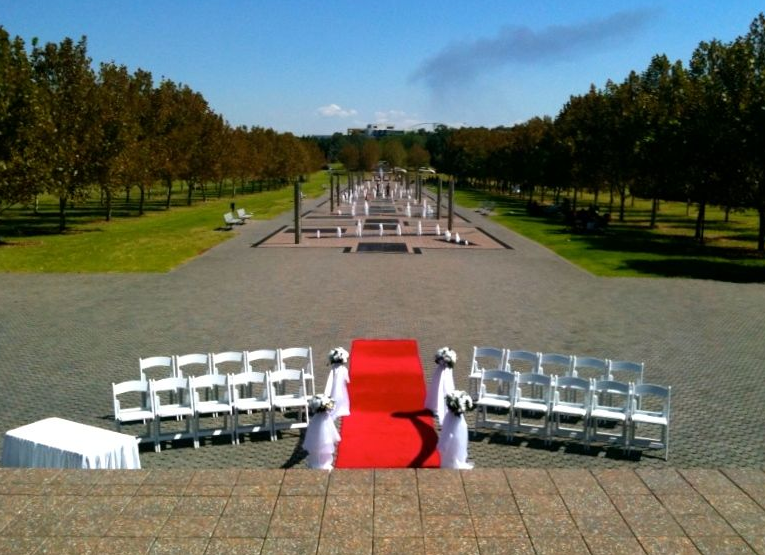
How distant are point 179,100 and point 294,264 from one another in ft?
112

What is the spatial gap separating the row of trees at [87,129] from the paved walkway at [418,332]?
8547mm

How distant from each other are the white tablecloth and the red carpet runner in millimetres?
2788

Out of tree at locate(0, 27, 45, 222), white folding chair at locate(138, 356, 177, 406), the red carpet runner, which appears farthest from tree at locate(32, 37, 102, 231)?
the red carpet runner

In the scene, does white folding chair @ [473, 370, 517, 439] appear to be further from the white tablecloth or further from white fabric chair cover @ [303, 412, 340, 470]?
the white tablecloth

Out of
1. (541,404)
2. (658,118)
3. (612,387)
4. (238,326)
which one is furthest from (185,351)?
(658,118)

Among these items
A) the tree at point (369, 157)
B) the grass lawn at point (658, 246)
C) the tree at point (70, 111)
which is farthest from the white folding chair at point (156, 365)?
the tree at point (369, 157)

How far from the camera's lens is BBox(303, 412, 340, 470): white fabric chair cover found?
9.41 metres

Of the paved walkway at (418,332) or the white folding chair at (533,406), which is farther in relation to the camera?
the white folding chair at (533,406)

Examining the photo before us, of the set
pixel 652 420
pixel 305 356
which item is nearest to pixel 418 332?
pixel 305 356

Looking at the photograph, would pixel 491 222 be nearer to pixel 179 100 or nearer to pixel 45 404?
pixel 179 100

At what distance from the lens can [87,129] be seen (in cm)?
3731

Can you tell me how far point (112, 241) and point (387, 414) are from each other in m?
26.8

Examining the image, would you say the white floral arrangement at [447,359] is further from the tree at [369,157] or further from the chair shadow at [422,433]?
the tree at [369,157]

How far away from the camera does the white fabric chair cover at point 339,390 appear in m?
11.4
